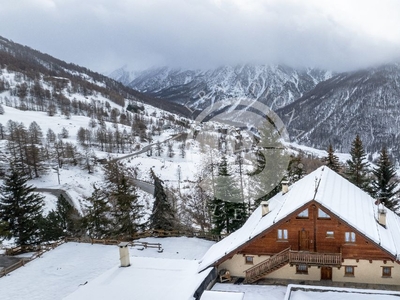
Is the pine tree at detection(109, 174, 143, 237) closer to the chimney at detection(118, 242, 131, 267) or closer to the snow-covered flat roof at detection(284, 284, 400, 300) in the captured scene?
the chimney at detection(118, 242, 131, 267)

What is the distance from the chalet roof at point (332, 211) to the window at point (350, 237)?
0.71 meters

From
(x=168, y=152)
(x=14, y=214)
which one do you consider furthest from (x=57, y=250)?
(x=168, y=152)

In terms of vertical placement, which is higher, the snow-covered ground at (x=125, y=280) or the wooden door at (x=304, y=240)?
the wooden door at (x=304, y=240)

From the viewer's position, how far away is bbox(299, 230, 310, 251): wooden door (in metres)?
19.0

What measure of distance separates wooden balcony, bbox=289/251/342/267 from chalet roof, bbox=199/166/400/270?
215 cm

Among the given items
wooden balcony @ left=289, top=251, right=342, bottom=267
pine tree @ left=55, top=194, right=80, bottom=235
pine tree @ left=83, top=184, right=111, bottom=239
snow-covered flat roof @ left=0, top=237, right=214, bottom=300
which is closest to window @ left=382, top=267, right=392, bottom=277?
wooden balcony @ left=289, top=251, right=342, bottom=267

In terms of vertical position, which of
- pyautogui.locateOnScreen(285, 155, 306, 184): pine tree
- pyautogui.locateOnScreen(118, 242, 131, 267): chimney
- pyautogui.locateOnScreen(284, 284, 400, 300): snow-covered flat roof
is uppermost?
pyautogui.locateOnScreen(285, 155, 306, 184): pine tree

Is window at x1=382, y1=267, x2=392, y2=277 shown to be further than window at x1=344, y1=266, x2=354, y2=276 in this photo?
No

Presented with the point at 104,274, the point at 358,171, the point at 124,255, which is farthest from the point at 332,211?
the point at 358,171

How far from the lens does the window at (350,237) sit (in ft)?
59.6

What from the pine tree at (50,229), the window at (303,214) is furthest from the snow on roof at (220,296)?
the pine tree at (50,229)

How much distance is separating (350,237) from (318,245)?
1.88m

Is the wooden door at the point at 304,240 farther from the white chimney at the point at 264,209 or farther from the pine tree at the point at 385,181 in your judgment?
the pine tree at the point at 385,181

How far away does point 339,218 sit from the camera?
1794 centimetres
